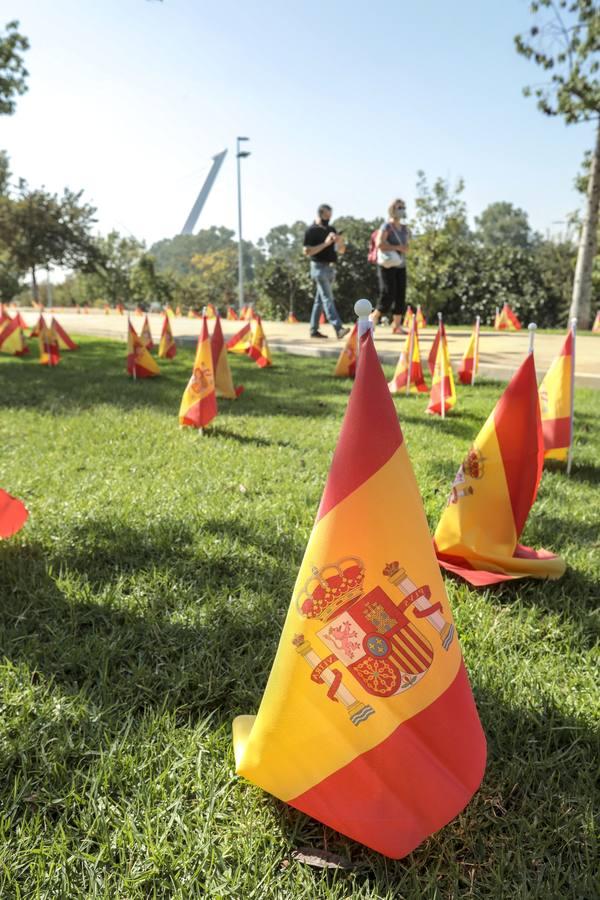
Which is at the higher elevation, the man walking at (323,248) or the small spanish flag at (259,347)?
the man walking at (323,248)

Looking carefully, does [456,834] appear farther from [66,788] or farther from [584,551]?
[584,551]

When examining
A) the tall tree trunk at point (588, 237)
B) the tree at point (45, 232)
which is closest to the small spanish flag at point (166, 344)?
the tall tree trunk at point (588, 237)

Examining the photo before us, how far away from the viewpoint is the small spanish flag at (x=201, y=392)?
16.2 feet

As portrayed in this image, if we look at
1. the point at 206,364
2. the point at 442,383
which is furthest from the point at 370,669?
the point at 442,383

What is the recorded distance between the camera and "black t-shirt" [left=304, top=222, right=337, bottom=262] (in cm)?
986

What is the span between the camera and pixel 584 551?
2.86 metres

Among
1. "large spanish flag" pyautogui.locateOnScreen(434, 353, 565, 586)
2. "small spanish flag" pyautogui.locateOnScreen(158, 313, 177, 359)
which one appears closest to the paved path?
"small spanish flag" pyautogui.locateOnScreen(158, 313, 177, 359)

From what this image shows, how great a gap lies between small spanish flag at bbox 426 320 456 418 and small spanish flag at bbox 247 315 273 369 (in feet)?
13.1

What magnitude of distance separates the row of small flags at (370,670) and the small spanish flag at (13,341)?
11.5m

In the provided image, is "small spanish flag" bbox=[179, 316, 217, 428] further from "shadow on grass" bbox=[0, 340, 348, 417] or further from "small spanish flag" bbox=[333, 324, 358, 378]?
"small spanish flag" bbox=[333, 324, 358, 378]

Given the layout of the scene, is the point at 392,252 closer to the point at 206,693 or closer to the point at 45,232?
the point at 206,693

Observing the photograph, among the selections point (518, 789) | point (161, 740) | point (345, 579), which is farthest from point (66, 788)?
point (518, 789)

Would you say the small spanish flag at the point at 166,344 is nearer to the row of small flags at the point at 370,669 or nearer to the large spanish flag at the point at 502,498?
the large spanish flag at the point at 502,498

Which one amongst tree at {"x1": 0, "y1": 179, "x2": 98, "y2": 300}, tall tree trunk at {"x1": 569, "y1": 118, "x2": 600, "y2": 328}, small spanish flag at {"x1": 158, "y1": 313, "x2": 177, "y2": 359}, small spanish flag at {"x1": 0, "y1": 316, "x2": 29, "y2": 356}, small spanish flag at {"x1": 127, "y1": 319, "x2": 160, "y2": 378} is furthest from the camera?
tree at {"x1": 0, "y1": 179, "x2": 98, "y2": 300}
